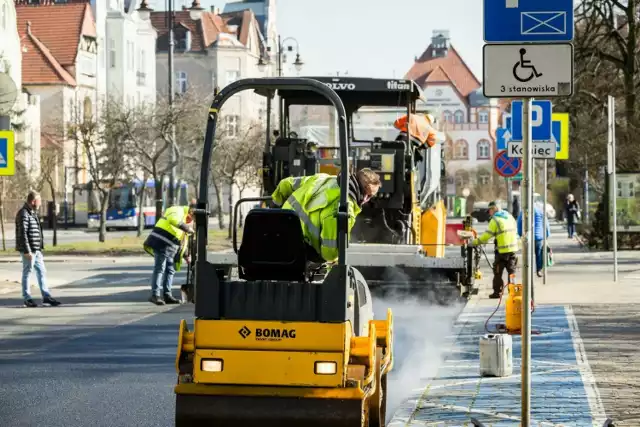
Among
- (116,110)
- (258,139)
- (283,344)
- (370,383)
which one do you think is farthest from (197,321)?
(258,139)

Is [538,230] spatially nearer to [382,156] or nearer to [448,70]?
[382,156]

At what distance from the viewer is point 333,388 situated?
8.62 meters

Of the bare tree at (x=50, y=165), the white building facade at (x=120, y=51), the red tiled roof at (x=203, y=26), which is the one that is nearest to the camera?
the bare tree at (x=50, y=165)

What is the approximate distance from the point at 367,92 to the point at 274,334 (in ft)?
39.0

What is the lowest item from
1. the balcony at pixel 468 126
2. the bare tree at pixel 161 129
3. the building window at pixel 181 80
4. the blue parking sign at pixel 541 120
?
the blue parking sign at pixel 541 120

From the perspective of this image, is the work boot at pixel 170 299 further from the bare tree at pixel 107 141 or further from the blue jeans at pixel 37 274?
the bare tree at pixel 107 141

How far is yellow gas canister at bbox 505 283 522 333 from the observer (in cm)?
1655

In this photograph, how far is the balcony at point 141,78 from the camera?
94.6m

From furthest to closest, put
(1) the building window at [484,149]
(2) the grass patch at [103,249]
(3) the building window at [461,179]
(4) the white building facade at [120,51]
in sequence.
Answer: (1) the building window at [484,149] < (3) the building window at [461,179] < (4) the white building facade at [120,51] < (2) the grass patch at [103,249]

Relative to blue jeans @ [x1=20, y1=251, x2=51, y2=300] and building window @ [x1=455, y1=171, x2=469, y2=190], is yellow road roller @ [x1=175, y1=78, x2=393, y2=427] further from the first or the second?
building window @ [x1=455, y1=171, x2=469, y2=190]

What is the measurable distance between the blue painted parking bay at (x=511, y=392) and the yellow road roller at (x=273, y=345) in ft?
5.58

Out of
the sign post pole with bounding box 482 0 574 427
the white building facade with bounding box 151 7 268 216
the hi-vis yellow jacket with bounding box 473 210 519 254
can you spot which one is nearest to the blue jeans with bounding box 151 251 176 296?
the hi-vis yellow jacket with bounding box 473 210 519 254

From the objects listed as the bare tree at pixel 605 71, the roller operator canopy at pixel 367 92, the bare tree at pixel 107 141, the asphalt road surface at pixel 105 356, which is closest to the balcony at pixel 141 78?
the bare tree at pixel 107 141

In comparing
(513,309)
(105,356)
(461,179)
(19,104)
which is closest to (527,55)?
(105,356)
